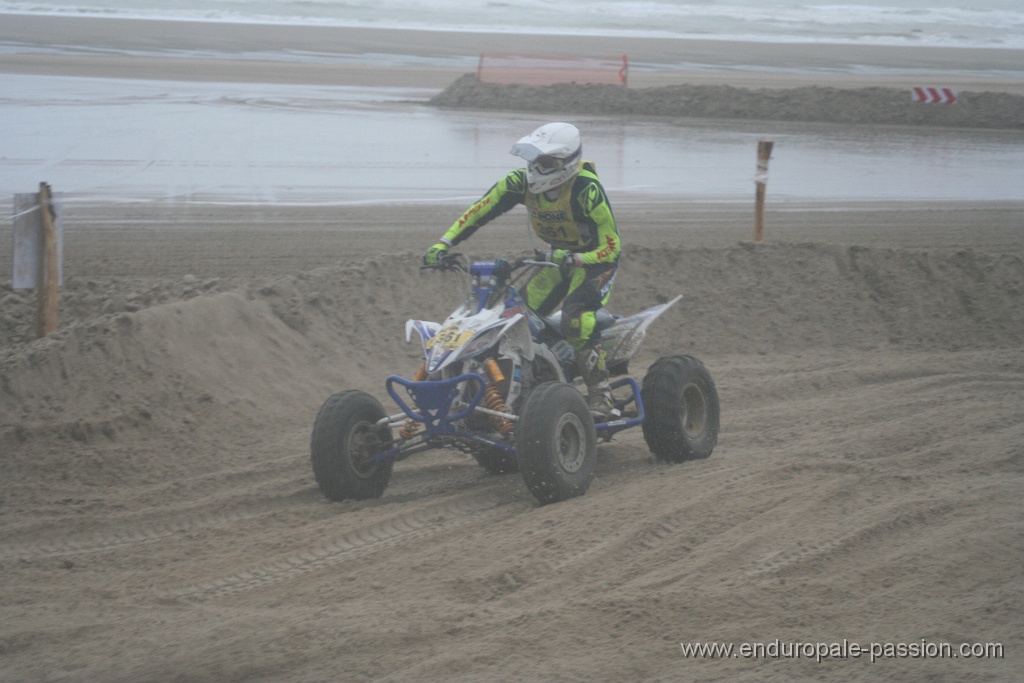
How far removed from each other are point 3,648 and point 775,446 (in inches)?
196

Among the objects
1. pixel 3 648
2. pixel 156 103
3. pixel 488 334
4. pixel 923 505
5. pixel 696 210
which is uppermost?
pixel 156 103

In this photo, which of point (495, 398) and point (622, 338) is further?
point (622, 338)

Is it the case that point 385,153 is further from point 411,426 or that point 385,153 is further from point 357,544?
point 357,544

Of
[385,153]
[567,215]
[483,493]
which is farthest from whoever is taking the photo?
[385,153]

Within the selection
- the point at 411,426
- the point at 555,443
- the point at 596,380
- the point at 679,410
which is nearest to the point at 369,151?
the point at 596,380

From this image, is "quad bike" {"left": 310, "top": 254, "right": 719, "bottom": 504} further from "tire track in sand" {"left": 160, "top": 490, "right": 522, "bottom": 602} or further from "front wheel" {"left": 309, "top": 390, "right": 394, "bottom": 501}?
"tire track in sand" {"left": 160, "top": 490, "right": 522, "bottom": 602}

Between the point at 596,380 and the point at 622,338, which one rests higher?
the point at 622,338

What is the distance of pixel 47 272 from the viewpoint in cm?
845

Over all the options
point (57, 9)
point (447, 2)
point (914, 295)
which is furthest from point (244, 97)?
point (447, 2)

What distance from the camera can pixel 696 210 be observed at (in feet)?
50.1

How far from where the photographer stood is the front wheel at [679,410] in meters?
7.07

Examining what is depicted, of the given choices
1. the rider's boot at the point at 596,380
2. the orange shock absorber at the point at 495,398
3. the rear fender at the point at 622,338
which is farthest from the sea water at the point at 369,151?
the orange shock absorber at the point at 495,398

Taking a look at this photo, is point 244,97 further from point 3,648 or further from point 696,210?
point 3,648

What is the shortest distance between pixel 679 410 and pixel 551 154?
189 cm
